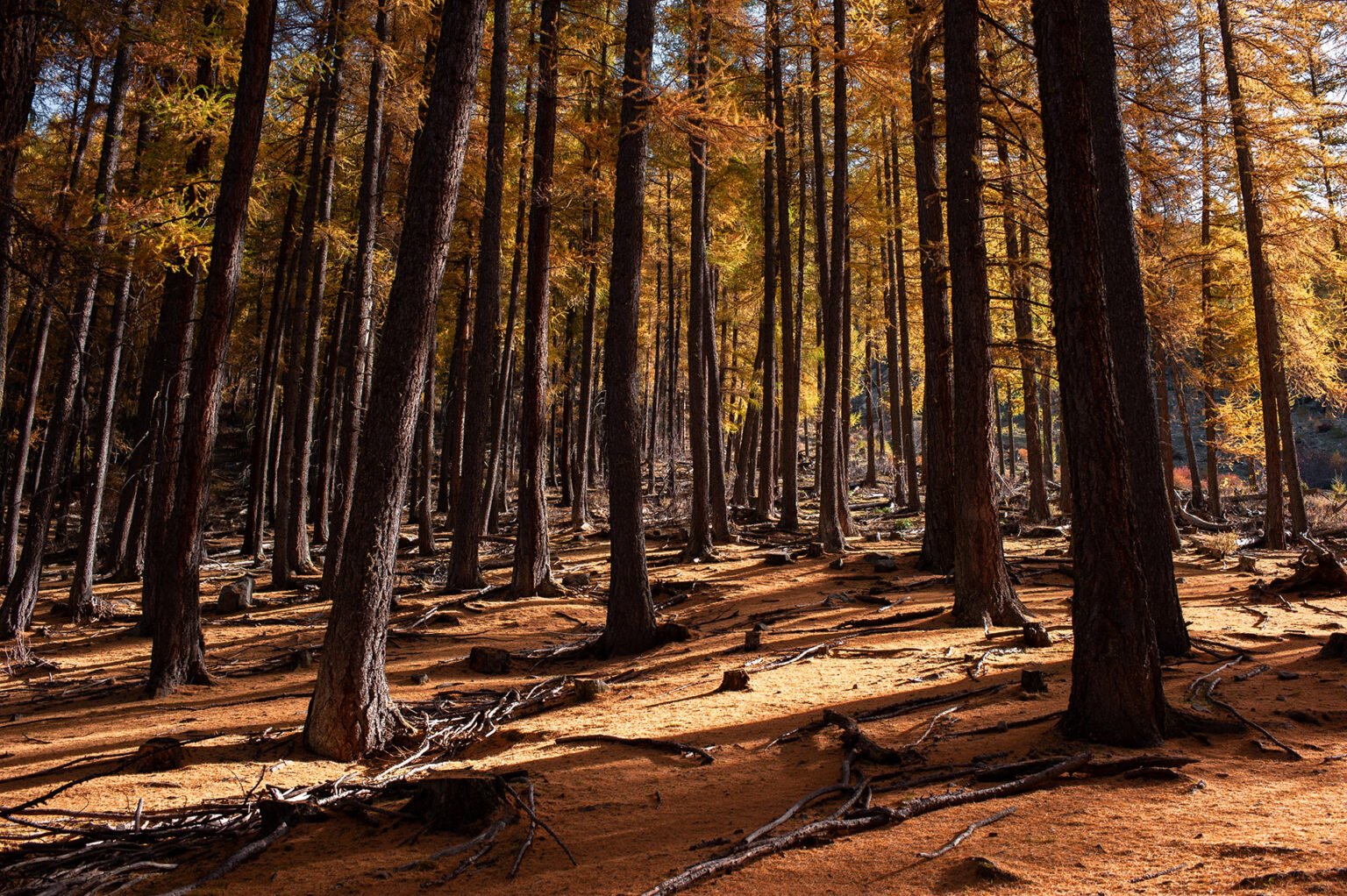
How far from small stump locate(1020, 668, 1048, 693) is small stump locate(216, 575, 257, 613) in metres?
12.7

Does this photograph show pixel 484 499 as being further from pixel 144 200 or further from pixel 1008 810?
pixel 1008 810

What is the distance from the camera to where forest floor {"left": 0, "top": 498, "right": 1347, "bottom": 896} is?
3.41m

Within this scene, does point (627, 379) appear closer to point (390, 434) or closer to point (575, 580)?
point (390, 434)

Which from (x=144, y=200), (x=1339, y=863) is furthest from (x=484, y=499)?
(x=1339, y=863)

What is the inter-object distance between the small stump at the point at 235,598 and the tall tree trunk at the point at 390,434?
8.88 m

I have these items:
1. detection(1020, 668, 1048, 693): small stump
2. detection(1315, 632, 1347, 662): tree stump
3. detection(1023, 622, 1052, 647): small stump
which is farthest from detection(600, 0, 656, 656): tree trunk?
detection(1315, 632, 1347, 662): tree stump

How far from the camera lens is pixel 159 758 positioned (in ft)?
19.1

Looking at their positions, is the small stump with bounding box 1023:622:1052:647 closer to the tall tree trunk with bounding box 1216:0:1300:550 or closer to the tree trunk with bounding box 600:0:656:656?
the tree trunk with bounding box 600:0:656:656

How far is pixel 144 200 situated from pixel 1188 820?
11.4 meters

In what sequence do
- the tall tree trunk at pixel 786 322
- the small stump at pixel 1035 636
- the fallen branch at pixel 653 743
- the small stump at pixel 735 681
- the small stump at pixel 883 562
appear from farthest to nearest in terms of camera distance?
1. the tall tree trunk at pixel 786 322
2. the small stump at pixel 883 562
3. the small stump at pixel 1035 636
4. the small stump at pixel 735 681
5. the fallen branch at pixel 653 743

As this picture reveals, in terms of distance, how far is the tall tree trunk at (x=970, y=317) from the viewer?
8.44 m

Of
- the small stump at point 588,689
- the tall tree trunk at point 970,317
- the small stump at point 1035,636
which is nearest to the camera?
the small stump at point 588,689

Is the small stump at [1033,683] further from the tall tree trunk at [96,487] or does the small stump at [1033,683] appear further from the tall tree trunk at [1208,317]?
the tall tree trunk at [96,487]

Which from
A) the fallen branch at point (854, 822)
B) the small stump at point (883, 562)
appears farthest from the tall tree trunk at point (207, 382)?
the small stump at point (883, 562)
